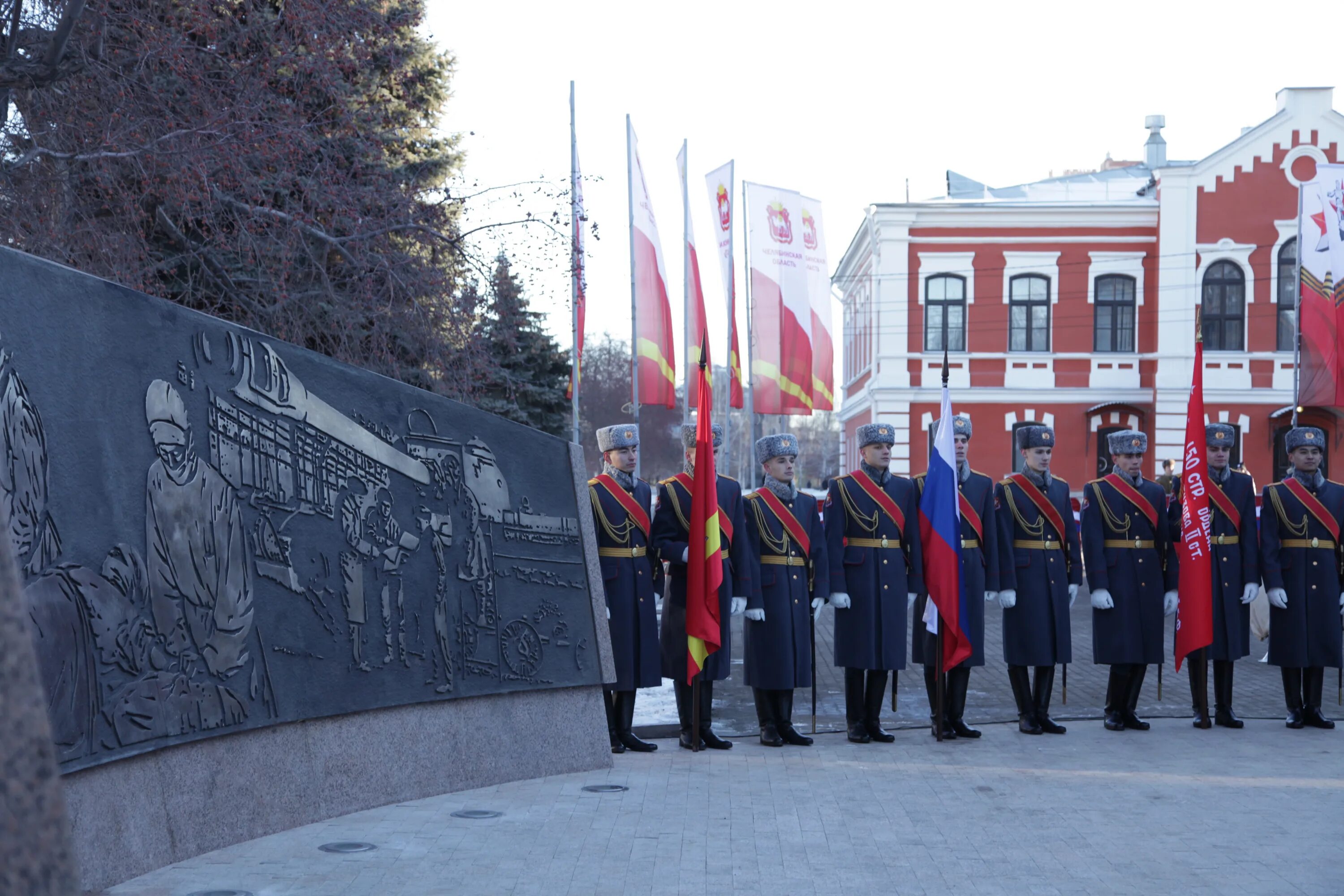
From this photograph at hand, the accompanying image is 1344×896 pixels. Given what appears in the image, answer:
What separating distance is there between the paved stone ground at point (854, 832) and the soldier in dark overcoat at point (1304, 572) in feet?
3.83

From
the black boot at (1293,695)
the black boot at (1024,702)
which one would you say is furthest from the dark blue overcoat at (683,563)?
the black boot at (1293,695)

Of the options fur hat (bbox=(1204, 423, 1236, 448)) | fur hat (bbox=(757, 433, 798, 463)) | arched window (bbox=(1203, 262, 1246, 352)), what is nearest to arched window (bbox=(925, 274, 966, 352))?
arched window (bbox=(1203, 262, 1246, 352))

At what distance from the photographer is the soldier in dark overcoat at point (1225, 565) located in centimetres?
927

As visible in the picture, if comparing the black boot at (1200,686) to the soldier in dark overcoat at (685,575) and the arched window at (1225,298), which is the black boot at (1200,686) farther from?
the arched window at (1225,298)

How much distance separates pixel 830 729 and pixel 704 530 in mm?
2019

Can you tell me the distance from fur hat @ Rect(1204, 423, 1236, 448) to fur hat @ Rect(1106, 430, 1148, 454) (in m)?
0.43

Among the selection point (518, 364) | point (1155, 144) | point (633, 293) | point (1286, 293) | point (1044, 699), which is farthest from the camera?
point (1155, 144)

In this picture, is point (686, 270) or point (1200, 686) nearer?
point (1200, 686)

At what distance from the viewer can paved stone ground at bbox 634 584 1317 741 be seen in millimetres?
9766

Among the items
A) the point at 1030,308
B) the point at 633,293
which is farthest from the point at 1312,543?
the point at 1030,308

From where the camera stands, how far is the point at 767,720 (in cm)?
861

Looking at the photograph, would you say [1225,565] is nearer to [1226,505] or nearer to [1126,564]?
[1226,505]

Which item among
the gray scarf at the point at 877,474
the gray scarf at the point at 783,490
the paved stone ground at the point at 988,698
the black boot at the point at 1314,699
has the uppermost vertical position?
the gray scarf at the point at 877,474

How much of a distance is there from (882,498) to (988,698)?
294cm
